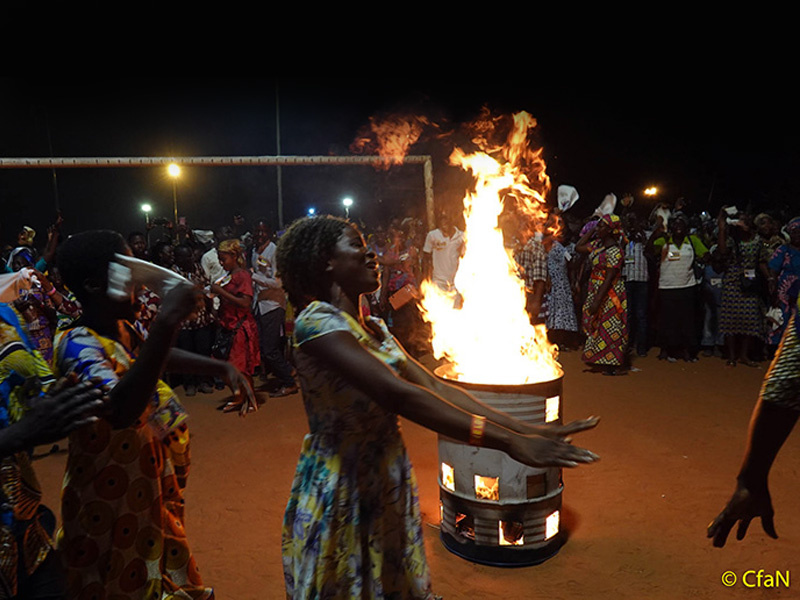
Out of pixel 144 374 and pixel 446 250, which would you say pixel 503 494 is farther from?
pixel 446 250

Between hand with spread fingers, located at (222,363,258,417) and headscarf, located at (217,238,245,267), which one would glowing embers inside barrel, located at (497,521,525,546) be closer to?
hand with spread fingers, located at (222,363,258,417)

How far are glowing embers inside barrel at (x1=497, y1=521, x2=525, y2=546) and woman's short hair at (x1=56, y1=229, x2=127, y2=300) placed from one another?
2.94m

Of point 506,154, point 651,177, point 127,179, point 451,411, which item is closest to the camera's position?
point 451,411

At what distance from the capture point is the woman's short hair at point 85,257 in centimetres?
224

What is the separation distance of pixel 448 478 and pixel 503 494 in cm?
43

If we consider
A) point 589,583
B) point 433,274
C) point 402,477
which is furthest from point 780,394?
point 433,274

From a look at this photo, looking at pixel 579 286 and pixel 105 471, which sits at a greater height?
pixel 105 471

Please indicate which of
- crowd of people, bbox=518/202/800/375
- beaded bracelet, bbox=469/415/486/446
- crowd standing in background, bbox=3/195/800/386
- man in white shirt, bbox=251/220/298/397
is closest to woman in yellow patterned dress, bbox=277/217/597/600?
beaded bracelet, bbox=469/415/486/446

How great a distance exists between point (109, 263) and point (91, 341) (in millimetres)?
303

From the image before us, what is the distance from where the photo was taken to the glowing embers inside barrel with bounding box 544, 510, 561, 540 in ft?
13.3

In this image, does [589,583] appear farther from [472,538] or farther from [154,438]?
[154,438]

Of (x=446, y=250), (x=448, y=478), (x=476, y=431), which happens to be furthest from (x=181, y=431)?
(x=446, y=250)

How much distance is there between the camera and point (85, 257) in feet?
7.36

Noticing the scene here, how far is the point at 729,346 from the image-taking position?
9.87 meters
